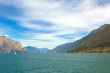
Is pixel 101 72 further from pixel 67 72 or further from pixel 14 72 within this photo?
pixel 14 72

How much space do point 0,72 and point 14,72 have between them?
6774 millimetres

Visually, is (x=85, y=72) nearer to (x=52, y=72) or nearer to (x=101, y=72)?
(x=101, y=72)

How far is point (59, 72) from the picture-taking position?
109m

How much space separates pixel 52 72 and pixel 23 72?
14.3 meters

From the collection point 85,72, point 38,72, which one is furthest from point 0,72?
point 85,72

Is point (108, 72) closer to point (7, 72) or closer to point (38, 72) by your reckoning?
point (38, 72)

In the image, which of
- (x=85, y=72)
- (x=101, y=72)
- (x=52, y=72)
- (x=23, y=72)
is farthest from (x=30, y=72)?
(x=101, y=72)

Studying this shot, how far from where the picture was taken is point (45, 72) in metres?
110

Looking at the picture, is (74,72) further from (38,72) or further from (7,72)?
(7,72)

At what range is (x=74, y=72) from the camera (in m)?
111

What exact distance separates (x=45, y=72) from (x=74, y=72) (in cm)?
1437

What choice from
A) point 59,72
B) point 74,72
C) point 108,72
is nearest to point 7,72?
point 59,72

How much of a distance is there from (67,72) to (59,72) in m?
4.08

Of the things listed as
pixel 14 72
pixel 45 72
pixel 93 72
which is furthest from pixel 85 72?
pixel 14 72
